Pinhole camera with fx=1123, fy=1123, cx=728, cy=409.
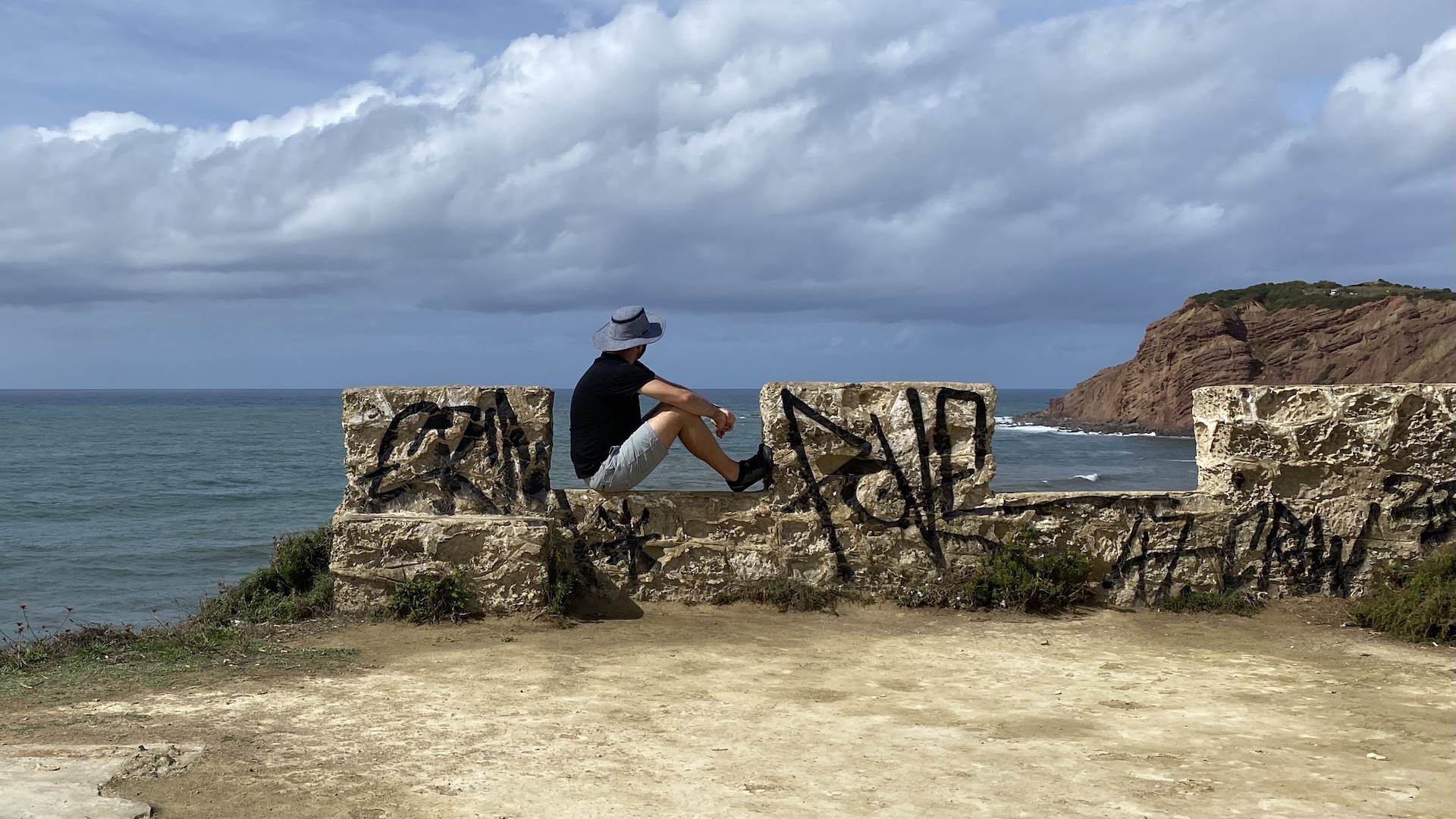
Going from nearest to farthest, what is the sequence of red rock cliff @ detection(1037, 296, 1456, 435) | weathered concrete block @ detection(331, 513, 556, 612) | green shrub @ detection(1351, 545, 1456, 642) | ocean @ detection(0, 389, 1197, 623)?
green shrub @ detection(1351, 545, 1456, 642)
weathered concrete block @ detection(331, 513, 556, 612)
ocean @ detection(0, 389, 1197, 623)
red rock cliff @ detection(1037, 296, 1456, 435)

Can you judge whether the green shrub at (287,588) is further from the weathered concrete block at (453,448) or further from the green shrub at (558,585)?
the green shrub at (558,585)

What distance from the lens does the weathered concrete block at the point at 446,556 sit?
685cm

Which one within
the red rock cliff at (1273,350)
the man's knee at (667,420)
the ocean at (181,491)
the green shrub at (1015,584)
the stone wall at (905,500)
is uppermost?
the red rock cliff at (1273,350)

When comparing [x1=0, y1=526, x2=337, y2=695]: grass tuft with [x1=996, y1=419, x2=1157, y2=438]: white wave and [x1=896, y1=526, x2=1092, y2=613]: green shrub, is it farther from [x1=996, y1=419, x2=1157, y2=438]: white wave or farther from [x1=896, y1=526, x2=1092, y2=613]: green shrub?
[x1=996, y1=419, x2=1157, y2=438]: white wave

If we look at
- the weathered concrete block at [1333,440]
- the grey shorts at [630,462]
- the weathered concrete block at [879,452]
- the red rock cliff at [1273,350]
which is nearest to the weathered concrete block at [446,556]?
the grey shorts at [630,462]

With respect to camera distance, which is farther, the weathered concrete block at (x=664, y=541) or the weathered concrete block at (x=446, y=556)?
the weathered concrete block at (x=664, y=541)

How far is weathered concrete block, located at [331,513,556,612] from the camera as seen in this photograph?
6.85 m

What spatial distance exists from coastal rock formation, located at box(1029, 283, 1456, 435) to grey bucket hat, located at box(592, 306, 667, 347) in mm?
50434

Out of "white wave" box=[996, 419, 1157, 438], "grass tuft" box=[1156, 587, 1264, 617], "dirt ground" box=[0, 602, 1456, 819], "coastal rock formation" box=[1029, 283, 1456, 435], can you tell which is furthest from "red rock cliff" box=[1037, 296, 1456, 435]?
"dirt ground" box=[0, 602, 1456, 819]

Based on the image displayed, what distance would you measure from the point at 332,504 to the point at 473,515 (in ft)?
56.4

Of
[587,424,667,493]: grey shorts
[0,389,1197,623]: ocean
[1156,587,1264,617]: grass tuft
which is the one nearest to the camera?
[587,424,667,493]: grey shorts

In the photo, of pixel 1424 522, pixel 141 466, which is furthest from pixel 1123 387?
pixel 1424 522

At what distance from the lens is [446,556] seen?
693cm

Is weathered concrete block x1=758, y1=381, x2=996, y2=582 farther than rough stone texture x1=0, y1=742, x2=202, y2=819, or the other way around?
weathered concrete block x1=758, y1=381, x2=996, y2=582
